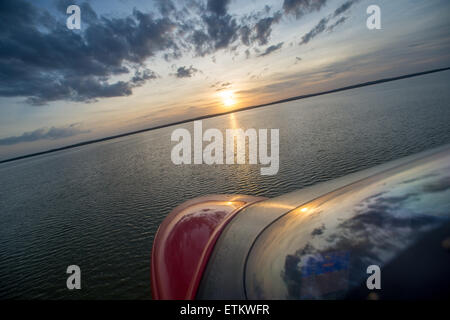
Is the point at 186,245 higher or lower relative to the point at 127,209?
higher

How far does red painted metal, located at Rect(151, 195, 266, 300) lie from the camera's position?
3.57 metres

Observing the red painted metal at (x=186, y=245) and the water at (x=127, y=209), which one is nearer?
the red painted metal at (x=186, y=245)

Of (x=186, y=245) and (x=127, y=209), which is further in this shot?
(x=127, y=209)

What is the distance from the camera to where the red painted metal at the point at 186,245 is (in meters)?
3.57

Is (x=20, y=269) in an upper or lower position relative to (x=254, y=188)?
lower

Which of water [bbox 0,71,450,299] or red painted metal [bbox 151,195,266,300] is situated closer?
red painted metal [bbox 151,195,266,300]

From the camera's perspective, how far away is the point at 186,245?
481 centimetres

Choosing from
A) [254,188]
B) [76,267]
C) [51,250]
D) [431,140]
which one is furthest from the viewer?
[431,140]
